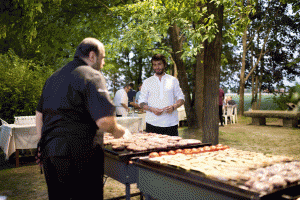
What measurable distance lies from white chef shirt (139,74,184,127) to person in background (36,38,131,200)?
2154 millimetres

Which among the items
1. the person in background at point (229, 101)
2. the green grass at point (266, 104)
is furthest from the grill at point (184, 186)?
the green grass at point (266, 104)

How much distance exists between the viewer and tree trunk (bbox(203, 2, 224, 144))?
6223mm

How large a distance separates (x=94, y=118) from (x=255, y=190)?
1114 mm

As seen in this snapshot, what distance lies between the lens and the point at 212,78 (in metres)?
6.36

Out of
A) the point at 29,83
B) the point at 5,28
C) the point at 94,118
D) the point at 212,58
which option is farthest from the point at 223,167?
the point at 29,83

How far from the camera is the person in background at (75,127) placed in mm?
2043

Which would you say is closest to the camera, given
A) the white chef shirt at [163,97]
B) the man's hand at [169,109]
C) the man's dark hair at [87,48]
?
the man's dark hair at [87,48]

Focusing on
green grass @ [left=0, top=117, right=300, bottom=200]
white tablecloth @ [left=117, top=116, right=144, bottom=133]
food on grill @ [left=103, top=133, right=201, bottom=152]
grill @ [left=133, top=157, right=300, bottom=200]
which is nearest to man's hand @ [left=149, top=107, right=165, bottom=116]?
food on grill @ [left=103, top=133, right=201, bottom=152]

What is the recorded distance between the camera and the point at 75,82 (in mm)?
2061

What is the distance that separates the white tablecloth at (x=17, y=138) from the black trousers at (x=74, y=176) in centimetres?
493

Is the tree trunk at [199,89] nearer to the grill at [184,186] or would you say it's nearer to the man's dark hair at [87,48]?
the grill at [184,186]

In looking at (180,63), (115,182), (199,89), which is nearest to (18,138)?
(115,182)

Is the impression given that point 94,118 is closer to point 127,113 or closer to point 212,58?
point 212,58

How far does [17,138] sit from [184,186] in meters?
5.52
